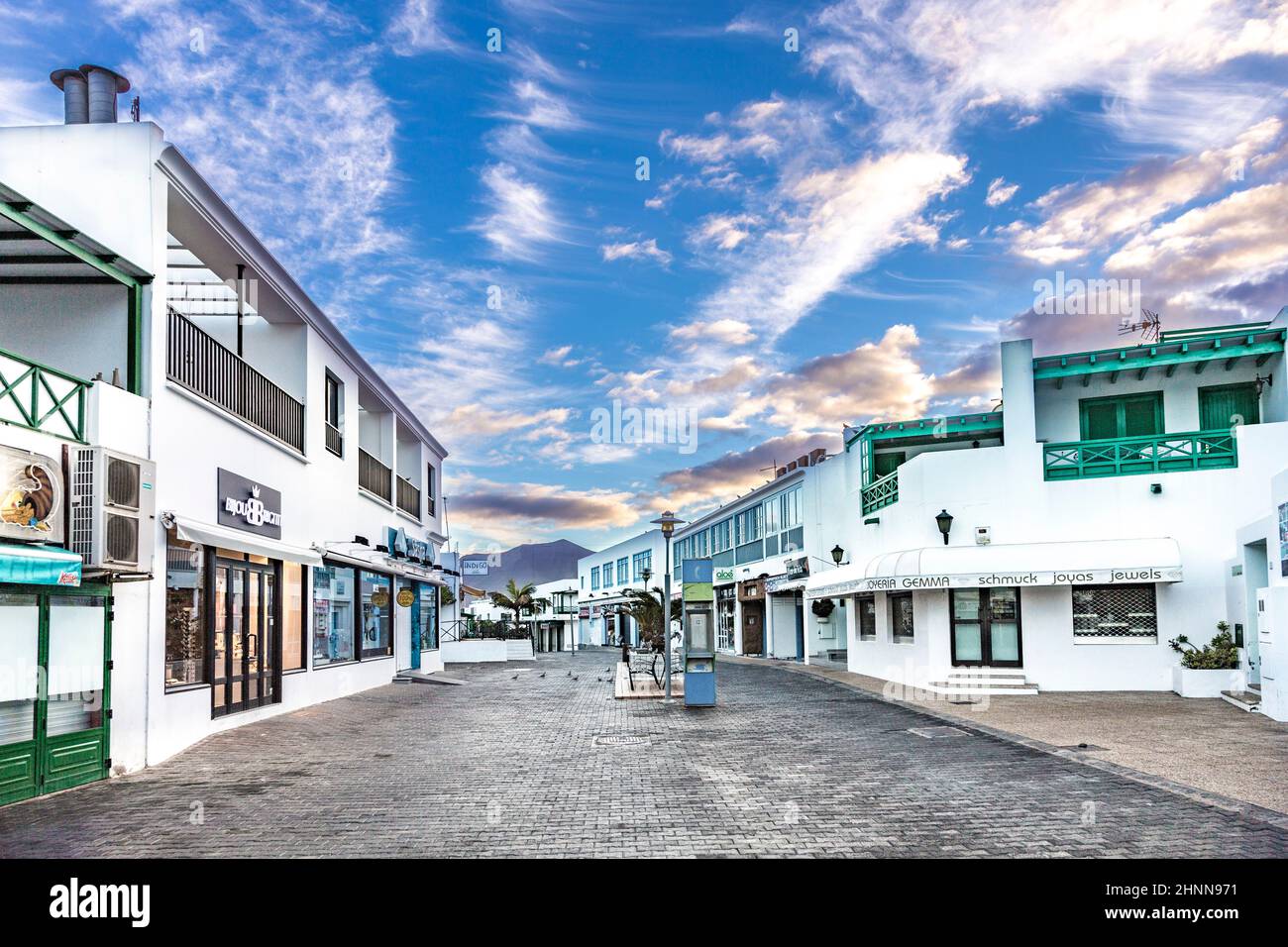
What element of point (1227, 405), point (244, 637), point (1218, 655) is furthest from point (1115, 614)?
point (244, 637)

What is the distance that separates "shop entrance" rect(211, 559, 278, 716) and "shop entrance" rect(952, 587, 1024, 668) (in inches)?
525

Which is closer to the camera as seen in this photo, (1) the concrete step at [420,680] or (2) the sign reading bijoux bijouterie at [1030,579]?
(2) the sign reading bijoux bijouterie at [1030,579]

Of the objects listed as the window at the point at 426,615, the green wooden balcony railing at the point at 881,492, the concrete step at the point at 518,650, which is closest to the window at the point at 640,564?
the concrete step at the point at 518,650

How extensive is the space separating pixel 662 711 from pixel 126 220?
11.4 m

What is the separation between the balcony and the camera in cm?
1936

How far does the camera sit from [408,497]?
29.9 m

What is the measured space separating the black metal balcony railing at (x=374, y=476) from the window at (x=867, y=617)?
12742 mm

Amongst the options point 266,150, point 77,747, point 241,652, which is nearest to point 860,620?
point 241,652

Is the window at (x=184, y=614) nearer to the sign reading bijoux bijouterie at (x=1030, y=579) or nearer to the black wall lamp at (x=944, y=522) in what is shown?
the sign reading bijoux bijouterie at (x=1030, y=579)

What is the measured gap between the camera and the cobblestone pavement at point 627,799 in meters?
7.55

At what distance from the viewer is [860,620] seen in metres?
26.0

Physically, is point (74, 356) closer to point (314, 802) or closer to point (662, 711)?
point (314, 802)

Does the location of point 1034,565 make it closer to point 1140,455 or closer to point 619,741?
point 1140,455

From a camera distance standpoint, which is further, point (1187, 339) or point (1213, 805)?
point (1187, 339)
